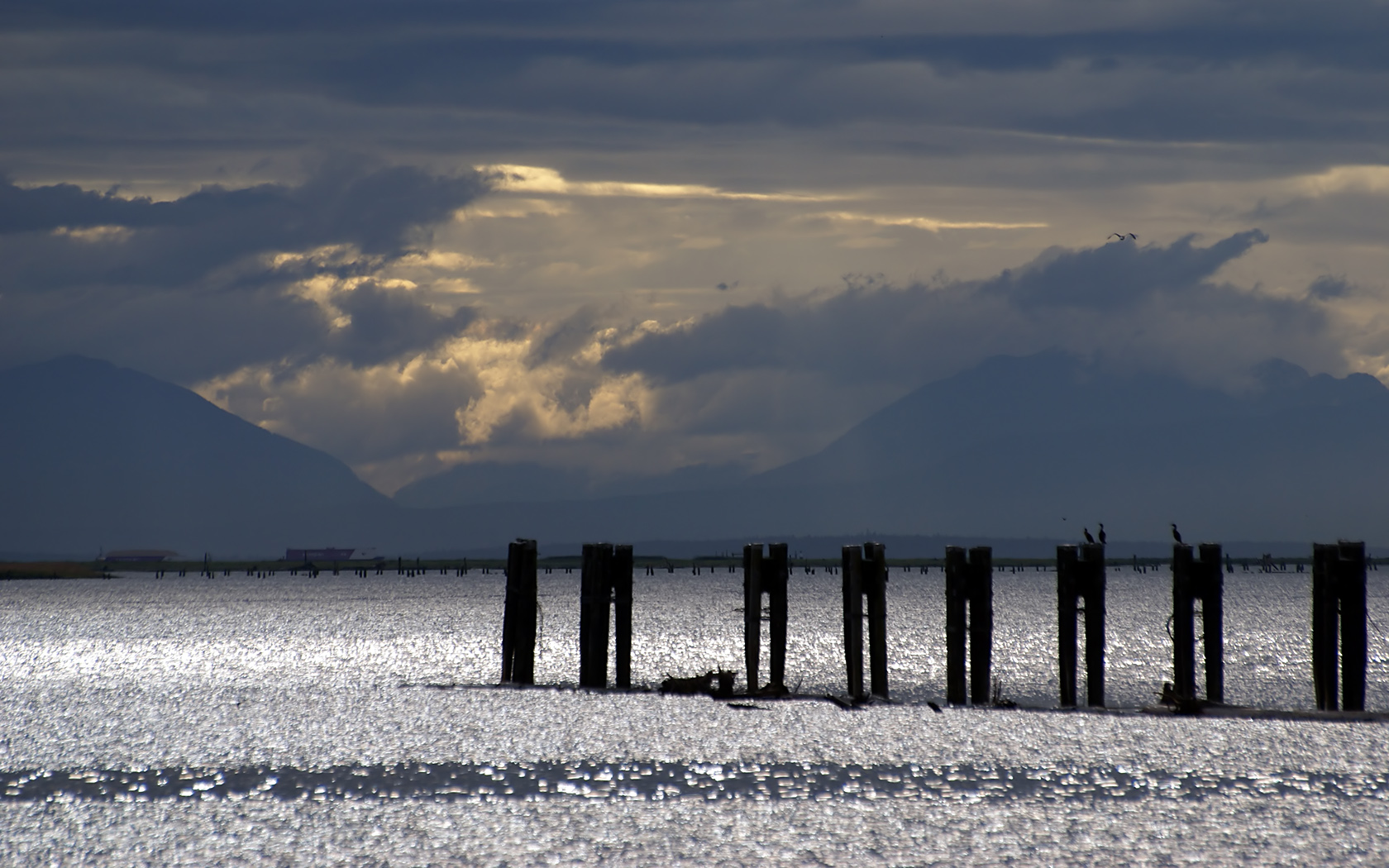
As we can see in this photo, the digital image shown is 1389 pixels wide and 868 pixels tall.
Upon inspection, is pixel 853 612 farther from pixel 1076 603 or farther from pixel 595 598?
pixel 595 598

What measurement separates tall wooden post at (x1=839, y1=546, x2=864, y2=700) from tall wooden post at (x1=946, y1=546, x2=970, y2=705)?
1.56m

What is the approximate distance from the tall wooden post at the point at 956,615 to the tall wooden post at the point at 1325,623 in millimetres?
5650

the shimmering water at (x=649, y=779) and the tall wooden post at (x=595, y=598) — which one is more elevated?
the tall wooden post at (x=595, y=598)

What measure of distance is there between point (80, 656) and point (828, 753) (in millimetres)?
40835

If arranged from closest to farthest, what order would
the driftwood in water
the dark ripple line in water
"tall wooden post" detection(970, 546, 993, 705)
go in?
1. the dark ripple line in water
2. "tall wooden post" detection(970, 546, 993, 705)
3. the driftwood in water

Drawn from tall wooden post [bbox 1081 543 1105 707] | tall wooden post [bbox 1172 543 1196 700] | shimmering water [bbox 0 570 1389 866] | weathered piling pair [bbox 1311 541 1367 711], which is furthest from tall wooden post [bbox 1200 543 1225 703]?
tall wooden post [bbox 1081 543 1105 707]

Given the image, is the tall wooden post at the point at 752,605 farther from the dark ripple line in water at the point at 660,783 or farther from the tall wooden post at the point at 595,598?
the dark ripple line in water at the point at 660,783

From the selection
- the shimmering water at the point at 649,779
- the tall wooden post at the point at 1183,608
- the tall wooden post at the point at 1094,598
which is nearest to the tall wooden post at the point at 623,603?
the shimmering water at the point at 649,779

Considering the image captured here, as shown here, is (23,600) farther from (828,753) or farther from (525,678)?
(828,753)

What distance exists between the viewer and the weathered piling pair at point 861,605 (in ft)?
78.8

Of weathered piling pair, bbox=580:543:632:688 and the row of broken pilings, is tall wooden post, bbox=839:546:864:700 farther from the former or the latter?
weathered piling pair, bbox=580:543:632:688

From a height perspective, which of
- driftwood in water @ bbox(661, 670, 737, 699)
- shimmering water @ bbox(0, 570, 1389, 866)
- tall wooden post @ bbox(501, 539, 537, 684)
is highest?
tall wooden post @ bbox(501, 539, 537, 684)

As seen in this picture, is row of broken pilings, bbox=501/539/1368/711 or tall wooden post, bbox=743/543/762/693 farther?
tall wooden post, bbox=743/543/762/693

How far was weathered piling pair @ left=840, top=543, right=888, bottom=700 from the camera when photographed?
24.0m
